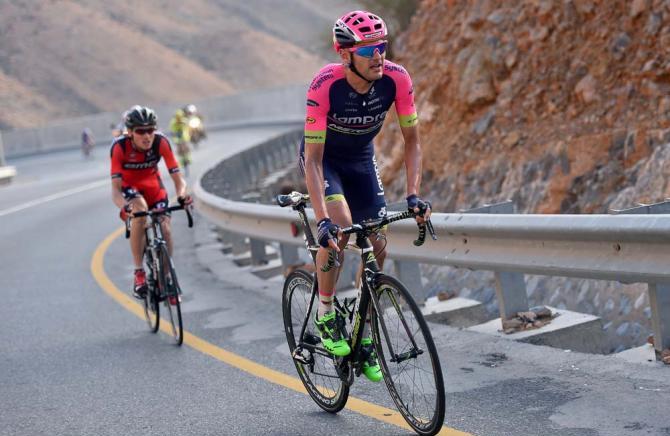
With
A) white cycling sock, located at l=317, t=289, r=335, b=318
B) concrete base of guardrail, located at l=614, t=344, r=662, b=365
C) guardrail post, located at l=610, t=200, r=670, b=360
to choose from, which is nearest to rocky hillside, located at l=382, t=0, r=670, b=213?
concrete base of guardrail, located at l=614, t=344, r=662, b=365

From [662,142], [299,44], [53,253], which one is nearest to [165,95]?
[299,44]

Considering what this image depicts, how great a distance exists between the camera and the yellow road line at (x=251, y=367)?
20.7 feet

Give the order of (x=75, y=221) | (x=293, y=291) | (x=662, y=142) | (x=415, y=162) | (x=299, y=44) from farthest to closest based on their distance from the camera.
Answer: (x=299, y=44), (x=75, y=221), (x=662, y=142), (x=293, y=291), (x=415, y=162)

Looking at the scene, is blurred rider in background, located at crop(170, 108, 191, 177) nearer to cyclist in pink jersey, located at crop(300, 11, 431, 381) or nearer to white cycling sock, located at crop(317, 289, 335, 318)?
cyclist in pink jersey, located at crop(300, 11, 431, 381)

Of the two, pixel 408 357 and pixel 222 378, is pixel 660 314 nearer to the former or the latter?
pixel 408 357

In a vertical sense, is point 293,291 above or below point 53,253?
above

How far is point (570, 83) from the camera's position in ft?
47.6

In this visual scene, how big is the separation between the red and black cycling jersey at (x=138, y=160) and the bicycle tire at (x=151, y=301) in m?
0.72

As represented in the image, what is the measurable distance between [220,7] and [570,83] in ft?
340

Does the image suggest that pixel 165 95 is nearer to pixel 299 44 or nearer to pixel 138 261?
pixel 299 44

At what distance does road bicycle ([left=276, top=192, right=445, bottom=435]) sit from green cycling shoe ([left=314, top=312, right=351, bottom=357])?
0.04m

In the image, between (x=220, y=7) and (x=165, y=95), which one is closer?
(x=165, y=95)

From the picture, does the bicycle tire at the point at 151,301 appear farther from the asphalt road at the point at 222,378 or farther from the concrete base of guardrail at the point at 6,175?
the concrete base of guardrail at the point at 6,175

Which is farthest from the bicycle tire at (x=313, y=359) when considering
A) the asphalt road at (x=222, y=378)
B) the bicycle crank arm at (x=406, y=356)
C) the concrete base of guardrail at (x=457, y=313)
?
the concrete base of guardrail at (x=457, y=313)
